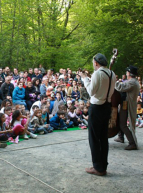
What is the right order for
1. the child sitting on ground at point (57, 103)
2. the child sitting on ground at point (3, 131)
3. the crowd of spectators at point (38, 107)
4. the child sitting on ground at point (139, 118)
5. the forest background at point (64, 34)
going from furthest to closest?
the forest background at point (64, 34) → the child sitting on ground at point (57, 103) → the child sitting on ground at point (139, 118) → the crowd of spectators at point (38, 107) → the child sitting on ground at point (3, 131)

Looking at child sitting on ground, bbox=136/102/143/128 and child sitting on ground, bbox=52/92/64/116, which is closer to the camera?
child sitting on ground, bbox=136/102/143/128

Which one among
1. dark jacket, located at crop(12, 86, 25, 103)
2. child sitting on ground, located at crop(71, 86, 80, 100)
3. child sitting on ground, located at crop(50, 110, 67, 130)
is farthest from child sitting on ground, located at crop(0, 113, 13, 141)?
child sitting on ground, located at crop(71, 86, 80, 100)

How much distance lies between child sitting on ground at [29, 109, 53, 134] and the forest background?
23.5 ft

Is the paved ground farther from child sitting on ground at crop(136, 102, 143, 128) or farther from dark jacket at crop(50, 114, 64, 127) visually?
child sitting on ground at crop(136, 102, 143, 128)

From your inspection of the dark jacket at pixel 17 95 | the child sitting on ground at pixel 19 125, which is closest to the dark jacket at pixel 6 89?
the dark jacket at pixel 17 95

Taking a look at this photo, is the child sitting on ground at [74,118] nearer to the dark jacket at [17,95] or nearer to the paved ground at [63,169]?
the dark jacket at [17,95]

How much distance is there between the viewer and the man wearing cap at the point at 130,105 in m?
5.80

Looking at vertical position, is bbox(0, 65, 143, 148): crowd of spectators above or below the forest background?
below

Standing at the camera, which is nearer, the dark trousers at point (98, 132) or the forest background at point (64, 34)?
the dark trousers at point (98, 132)

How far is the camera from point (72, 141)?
6.50 m

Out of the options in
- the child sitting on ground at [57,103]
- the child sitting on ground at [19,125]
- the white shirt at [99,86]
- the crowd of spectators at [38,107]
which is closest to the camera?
the white shirt at [99,86]

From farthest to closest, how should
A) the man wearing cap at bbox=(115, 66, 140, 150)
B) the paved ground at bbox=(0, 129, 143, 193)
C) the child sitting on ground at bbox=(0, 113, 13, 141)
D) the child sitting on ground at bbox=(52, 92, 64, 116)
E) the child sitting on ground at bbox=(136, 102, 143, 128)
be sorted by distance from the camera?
1. the child sitting on ground at bbox=(52, 92, 64, 116)
2. the child sitting on ground at bbox=(136, 102, 143, 128)
3. the child sitting on ground at bbox=(0, 113, 13, 141)
4. the man wearing cap at bbox=(115, 66, 140, 150)
5. the paved ground at bbox=(0, 129, 143, 193)

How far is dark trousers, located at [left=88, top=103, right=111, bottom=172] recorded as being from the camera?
157 inches

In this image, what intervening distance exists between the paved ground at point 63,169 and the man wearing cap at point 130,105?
0.37m
